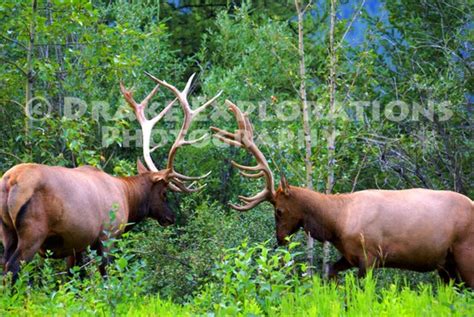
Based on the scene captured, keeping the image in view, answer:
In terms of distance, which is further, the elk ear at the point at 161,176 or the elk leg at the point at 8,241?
the elk ear at the point at 161,176

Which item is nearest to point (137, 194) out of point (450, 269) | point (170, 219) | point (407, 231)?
point (170, 219)

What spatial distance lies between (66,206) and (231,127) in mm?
5544

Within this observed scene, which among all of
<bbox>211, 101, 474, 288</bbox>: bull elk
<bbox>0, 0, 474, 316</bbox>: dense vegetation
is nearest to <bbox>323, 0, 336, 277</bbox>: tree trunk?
<bbox>0, 0, 474, 316</bbox>: dense vegetation

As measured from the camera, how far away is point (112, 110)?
591 inches

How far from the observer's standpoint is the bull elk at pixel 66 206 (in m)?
9.65

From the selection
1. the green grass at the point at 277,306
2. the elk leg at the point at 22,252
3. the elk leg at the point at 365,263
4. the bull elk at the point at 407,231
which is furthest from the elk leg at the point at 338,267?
the elk leg at the point at 22,252

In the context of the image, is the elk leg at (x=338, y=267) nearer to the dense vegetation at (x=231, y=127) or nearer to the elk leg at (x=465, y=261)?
the dense vegetation at (x=231, y=127)

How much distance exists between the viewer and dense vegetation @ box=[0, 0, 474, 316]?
335 inches

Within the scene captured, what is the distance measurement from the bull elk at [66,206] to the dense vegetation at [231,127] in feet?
0.94

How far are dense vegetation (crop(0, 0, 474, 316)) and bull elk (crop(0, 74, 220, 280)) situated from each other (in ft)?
0.94

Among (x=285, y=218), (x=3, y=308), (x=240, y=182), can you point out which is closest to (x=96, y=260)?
(x=3, y=308)

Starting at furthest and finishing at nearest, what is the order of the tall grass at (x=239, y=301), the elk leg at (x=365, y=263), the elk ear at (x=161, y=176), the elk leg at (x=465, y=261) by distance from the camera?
the elk ear at (x=161, y=176) → the elk leg at (x=465, y=261) → the elk leg at (x=365, y=263) → the tall grass at (x=239, y=301)

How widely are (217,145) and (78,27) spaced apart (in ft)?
10.8

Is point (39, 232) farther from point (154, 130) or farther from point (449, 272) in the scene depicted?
point (154, 130)
